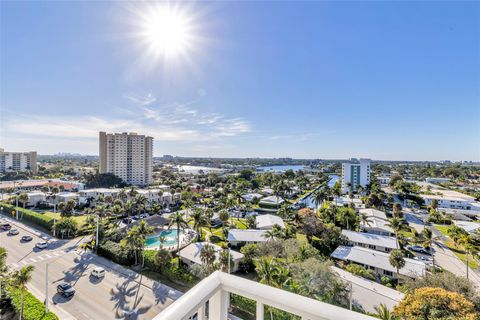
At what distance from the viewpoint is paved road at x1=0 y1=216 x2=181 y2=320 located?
15.0 meters

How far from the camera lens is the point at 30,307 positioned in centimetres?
1468

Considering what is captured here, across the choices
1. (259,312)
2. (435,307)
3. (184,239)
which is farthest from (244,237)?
(259,312)

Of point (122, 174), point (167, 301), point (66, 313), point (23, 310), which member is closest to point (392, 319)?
point (167, 301)

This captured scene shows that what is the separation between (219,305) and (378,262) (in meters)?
24.9

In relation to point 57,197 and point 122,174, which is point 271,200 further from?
point 122,174

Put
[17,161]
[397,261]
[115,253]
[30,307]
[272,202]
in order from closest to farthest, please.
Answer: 1. [30,307]
2. [397,261]
3. [115,253]
4. [272,202]
5. [17,161]

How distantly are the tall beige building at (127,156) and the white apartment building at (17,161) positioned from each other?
39.2 m

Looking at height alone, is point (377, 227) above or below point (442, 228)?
above

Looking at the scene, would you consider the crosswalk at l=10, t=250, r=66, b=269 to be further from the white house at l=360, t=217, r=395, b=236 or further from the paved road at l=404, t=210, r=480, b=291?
the white house at l=360, t=217, r=395, b=236

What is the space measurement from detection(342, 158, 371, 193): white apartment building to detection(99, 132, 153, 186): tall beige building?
57.1 meters

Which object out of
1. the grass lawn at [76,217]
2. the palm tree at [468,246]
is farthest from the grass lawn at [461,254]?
the grass lawn at [76,217]

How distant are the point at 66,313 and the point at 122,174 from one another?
58.6 meters

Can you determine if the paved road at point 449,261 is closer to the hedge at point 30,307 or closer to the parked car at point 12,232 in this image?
the hedge at point 30,307

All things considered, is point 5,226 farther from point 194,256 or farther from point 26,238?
point 194,256
